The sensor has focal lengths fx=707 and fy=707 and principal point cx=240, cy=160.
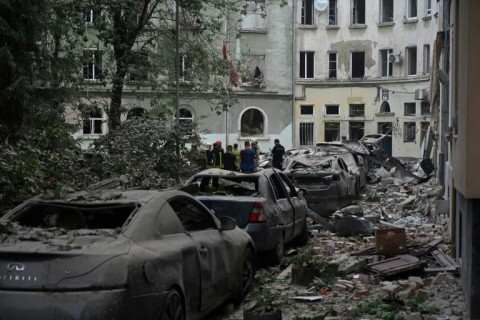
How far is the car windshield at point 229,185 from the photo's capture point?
37.9ft

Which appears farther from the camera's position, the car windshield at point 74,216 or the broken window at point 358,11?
the broken window at point 358,11

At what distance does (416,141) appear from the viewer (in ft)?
147

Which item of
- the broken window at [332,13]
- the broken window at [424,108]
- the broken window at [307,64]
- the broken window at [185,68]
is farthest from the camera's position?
the broken window at [332,13]

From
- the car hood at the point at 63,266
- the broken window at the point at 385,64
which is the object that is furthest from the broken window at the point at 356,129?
the car hood at the point at 63,266

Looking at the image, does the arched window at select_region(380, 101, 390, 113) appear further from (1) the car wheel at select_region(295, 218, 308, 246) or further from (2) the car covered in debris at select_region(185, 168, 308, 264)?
(2) the car covered in debris at select_region(185, 168, 308, 264)

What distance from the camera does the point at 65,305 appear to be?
5355mm

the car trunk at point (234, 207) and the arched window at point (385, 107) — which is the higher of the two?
the arched window at point (385, 107)

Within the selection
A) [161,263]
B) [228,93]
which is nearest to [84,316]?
[161,263]

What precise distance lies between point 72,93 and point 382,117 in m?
34.8

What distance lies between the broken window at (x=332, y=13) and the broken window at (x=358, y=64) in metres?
2.57

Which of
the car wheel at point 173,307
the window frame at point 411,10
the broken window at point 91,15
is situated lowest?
the car wheel at point 173,307

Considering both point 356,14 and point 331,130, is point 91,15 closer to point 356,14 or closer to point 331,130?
point 331,130

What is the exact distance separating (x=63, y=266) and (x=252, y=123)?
39.7m

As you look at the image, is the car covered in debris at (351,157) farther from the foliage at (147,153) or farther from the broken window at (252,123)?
the broken window at (252,123)
